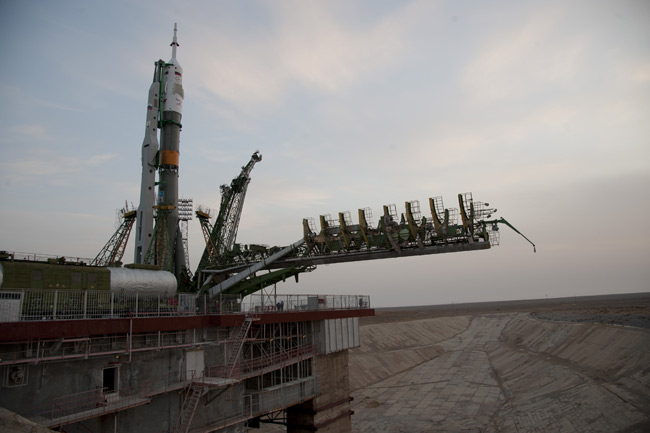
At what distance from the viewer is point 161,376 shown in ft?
67.1

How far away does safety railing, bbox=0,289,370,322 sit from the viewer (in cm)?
1767

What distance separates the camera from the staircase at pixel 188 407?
20453 millimetres

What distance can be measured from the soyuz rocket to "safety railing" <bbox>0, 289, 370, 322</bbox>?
16130mm

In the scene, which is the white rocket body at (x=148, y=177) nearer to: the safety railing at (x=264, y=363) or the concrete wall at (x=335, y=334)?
the safety railing at (x=264, y=363)

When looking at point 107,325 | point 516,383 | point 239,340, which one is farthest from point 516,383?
point 107,325

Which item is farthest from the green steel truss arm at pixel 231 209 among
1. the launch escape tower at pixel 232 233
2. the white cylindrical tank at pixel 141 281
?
the white cylindrical tank at pixel 141 281

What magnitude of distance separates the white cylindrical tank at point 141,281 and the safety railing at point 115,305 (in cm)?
36

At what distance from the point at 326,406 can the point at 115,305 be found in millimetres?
15951

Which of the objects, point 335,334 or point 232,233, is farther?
point 232,233

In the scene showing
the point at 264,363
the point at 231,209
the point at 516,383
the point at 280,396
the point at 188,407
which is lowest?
the point at 516,383

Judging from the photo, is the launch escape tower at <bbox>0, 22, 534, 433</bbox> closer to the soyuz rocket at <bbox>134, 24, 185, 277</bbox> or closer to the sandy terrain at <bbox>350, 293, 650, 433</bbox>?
the soyuz rocket at <bbox>134, 24, 185, 277</bbox>

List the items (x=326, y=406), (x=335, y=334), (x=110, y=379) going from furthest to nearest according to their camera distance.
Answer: (x=335, y=334) < (x=326, y=406) < (x=110, y=379)

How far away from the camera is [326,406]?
29.6 metres

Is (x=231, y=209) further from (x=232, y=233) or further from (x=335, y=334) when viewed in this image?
(x=335, y=334)
